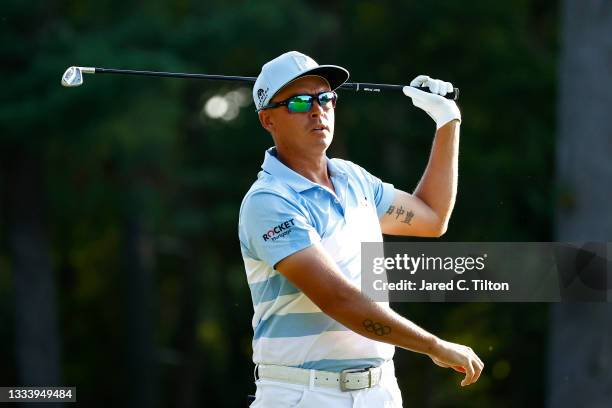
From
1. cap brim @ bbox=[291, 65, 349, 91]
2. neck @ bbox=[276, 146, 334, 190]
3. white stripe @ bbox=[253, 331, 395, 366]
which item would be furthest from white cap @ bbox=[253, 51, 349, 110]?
white stripe @ bbox=[253, 331, 395, 366]

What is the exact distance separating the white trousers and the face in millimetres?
A: 699

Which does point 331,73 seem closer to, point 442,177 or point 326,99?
point 326,99

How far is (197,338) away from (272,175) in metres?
19.0

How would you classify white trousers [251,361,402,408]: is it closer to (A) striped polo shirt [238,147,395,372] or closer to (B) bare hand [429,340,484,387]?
(A) striped polo shirt [238,147,395,372]

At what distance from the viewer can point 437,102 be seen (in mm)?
4562

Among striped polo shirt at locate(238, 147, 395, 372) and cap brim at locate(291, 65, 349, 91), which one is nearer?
striped polo shirt at locate(238, 147, 395, 372)

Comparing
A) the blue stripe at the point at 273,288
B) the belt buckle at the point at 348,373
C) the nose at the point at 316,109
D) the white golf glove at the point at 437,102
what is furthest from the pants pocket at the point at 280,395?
the white golf glove at the point at 437,102

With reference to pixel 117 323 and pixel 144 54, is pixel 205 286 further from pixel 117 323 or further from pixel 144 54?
pixel 144 54

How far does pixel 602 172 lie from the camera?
10000 mm

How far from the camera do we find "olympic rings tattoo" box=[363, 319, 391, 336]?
3.67 meters

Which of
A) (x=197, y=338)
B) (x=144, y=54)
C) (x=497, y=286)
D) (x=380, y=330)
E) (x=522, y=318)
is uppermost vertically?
(x=144, y=54)

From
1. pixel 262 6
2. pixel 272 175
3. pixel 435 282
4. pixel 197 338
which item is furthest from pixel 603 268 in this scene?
pixel 197 338

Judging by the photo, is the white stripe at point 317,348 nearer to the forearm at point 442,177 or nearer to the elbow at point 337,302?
the elbow at point 337,302

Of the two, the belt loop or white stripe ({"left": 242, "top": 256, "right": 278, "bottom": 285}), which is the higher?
white stripe ({"left": 242, "top": 256, "right": 278, "bottom": 285})
